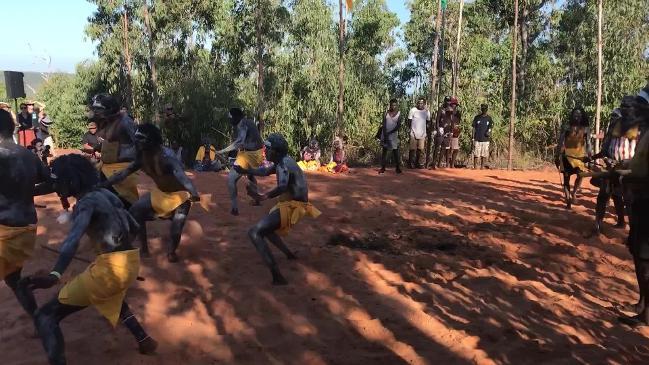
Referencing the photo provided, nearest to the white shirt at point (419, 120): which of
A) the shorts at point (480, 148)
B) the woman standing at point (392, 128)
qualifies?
the woman standing at point (392, 128)

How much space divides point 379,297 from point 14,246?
2.85m

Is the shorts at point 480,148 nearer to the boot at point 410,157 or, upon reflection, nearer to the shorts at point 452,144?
Result: the shorts at point 452,144

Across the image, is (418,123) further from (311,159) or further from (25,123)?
(25,123)

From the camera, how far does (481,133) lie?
13883 millimetres

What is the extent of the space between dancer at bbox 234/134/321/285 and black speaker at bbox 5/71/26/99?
984cm

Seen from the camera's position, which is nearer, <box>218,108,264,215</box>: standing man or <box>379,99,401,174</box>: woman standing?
<box>218,108,264,215</box>: standing man

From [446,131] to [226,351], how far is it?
1068 centimetres

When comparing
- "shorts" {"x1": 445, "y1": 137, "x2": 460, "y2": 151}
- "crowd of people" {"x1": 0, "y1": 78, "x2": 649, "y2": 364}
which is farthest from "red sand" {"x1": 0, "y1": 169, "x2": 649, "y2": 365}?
"shorts" {"x1": 445, "y1": 137, "x2": 460, "y2": 151}

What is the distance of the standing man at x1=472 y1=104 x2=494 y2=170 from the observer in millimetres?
13641

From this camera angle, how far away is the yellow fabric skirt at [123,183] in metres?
5.69

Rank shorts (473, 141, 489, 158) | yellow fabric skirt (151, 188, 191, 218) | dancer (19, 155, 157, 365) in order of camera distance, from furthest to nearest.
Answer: shorts (473, 141, 489, 158) → yellow fabric skirt (151, 188, 191, 218) → dancer (19, 155, 157, 365)

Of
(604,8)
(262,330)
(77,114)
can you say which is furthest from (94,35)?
(262,330)

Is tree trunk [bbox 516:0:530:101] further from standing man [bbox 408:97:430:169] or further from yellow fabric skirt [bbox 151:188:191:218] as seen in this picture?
yellow fabric skirt [bbox 151:188:191:218]

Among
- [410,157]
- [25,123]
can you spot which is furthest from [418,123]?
[25,123]
